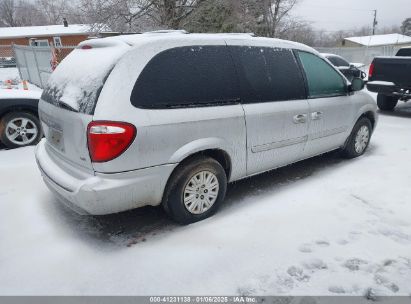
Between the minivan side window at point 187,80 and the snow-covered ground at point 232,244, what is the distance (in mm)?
1253

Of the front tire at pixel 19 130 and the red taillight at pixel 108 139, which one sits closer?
the red taillight at pixel 108 139

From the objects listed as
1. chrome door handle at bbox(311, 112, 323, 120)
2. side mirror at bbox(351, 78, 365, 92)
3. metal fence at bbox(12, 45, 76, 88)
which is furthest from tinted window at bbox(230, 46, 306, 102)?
metal fence at bbox(12, 45, 76, 88)

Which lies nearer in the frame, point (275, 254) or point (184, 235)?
point (275, 254)

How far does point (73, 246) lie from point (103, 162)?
3.01 feet

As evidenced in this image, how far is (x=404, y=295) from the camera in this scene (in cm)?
247

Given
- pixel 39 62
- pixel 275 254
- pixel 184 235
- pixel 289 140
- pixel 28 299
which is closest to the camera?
pixel 28 299

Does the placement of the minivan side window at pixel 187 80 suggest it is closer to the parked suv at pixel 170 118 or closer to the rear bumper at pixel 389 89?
the parked suv at pixel 170 118

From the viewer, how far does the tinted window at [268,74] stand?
3510 mm

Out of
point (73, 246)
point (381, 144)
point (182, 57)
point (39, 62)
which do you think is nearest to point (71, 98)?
point (182, 57)

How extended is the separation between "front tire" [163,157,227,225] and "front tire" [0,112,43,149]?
12.4ft

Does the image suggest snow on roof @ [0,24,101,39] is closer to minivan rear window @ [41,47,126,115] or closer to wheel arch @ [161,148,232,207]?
minivan rear window @ [41,47,126,115]

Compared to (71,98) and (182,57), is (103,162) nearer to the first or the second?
(71,98)

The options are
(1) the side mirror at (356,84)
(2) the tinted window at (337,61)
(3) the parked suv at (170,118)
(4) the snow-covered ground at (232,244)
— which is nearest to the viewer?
(4) the snow-covered ground at (232,244)

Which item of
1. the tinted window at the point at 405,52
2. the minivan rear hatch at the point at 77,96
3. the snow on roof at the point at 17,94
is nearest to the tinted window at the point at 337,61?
the tinted window at the point at 405,52
